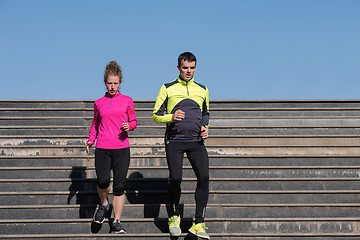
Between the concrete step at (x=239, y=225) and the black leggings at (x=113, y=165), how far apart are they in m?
0.55

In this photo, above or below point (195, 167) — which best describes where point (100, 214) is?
below

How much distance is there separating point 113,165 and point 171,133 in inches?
30.2

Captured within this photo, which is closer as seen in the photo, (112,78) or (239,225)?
(112,78)

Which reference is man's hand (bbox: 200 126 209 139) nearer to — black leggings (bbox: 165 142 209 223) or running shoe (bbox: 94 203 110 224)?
black leggings (bbox: 165 142 209 223)

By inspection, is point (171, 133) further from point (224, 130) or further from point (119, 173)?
point (224, 130)

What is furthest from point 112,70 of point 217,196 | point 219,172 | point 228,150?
point 228,150

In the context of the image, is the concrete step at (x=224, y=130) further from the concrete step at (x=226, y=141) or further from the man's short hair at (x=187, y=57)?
the man's short hair at (x=187, y=57)

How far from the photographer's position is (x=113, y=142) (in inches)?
222

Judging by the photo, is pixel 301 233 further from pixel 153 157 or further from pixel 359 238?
pixel 153 157

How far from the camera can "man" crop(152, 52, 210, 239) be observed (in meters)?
5.44

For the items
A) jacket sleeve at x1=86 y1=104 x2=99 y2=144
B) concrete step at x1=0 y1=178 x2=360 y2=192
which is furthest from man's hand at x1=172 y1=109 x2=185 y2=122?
concrete step at x1=0 y1=178 x2=360 y2=192

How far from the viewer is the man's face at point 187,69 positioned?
5.53 m

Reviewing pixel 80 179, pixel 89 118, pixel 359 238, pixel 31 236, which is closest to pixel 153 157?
pixel 80 179

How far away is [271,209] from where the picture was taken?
6.37 m
